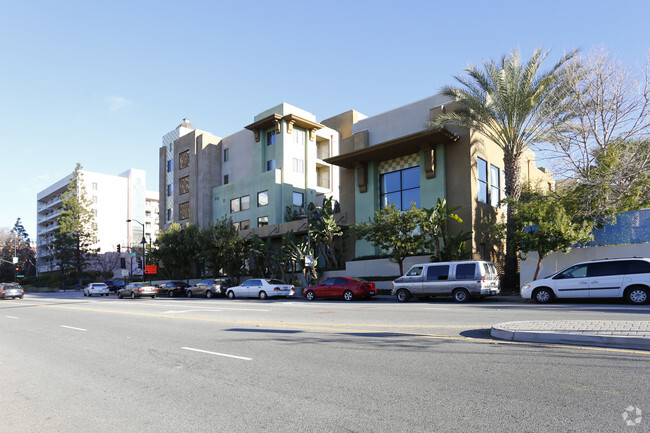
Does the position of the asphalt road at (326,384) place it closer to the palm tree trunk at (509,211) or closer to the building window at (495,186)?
the palm tree trunk at (509,211)

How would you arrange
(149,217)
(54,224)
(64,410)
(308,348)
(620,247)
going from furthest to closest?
1. (149,217)
2. (54,224)
3. (620,247)
4. (308,348)
5. (64,410)

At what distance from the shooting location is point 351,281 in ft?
85.4

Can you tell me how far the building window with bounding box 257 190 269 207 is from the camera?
42.6 metres

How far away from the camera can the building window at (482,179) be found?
102 feet

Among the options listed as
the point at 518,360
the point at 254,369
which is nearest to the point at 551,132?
the point at 518,360

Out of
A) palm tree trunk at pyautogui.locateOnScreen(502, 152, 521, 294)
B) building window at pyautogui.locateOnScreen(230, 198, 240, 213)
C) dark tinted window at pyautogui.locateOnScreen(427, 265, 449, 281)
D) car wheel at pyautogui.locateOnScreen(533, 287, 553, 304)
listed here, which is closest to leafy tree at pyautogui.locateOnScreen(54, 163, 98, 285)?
building window at pyautogui.locateOnScreen(230, 198, 240, 213)

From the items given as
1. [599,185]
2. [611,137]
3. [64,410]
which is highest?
[611,137]

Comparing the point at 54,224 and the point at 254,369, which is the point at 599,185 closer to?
the point at 254,369

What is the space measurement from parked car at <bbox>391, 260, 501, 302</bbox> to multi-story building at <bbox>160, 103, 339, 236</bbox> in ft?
60.9

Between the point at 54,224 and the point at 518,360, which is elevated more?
the point at 54,224

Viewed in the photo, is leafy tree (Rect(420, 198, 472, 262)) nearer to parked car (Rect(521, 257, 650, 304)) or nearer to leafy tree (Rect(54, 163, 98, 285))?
parked car (Rect(521, 257, 650, 304))

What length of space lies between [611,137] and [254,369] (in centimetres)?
2484

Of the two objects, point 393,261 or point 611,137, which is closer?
point 611,137

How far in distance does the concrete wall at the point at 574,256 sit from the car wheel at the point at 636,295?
5.88 m
